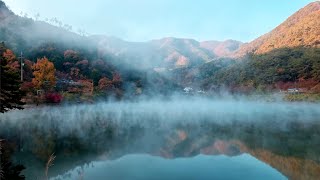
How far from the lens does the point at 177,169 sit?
1239 cm

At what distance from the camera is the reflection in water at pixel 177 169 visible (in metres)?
11.3

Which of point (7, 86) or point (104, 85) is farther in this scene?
point (104, 85)

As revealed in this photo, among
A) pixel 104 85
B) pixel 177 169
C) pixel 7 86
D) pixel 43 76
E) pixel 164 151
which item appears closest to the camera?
pixel 177 169

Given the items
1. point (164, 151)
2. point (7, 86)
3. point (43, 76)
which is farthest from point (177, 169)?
point (43, 76)

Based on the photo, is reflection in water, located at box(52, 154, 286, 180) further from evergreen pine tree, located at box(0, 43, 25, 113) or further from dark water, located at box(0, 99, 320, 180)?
evergreen pine tree, located at box(0, 43, 25, 113)

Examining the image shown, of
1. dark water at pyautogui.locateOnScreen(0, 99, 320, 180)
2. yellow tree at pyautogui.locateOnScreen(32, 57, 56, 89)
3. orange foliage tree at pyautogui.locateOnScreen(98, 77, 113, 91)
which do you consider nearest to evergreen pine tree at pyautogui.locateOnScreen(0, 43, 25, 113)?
dark water at pyautogui.locateOnScreen(0, 99, 320, 180)

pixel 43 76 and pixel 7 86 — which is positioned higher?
pixel 7 86

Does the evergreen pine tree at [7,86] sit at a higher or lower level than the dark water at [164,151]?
higher

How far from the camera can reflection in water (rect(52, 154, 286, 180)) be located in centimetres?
1131

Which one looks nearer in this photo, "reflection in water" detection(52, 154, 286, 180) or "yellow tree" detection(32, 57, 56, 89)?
"reflection in water" detection(52, 154, 286, 180)

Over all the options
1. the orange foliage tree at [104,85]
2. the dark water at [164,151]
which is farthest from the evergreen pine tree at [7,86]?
the orange foliage tree at [104,85]

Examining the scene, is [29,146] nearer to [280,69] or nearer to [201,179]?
[201,179]

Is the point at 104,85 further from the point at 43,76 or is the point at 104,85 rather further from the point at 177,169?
the point at 177,169

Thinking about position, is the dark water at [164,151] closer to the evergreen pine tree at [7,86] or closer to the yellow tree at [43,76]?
the evergreen pine tree at [7,86]
